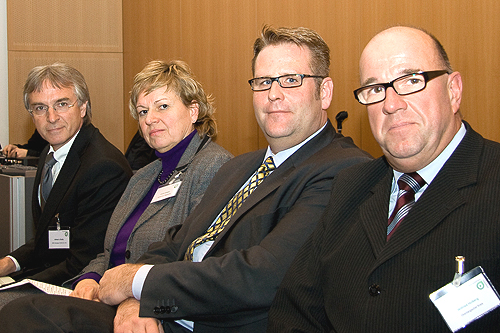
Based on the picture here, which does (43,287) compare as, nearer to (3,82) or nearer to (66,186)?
(66,186)

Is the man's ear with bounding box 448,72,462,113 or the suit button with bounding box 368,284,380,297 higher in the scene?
the man's ear with bounding box 448,72,462,113

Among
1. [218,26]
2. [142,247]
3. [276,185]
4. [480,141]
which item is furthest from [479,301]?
[218,26]

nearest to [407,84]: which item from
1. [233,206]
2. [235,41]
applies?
[233,206]

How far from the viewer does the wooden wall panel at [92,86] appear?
271 inches

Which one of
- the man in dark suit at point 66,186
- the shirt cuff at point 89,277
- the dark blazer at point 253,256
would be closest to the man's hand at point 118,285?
the dark blazer at point 253,256

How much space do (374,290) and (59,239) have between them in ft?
6.25

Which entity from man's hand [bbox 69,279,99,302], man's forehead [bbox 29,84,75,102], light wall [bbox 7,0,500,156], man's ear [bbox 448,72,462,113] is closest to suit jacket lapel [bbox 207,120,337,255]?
man's ear [bbox 448,72,462,113]

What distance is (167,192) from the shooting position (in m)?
2.38

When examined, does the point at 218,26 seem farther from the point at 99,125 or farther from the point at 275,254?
the point at 275,254

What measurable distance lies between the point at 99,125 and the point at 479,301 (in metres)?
6.79

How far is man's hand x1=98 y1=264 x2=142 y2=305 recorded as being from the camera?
176cm

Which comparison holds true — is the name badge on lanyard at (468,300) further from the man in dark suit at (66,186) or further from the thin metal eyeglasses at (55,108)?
the thin metal eyeglasses at (55,108)

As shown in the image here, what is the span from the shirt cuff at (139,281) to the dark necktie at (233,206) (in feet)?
0.75

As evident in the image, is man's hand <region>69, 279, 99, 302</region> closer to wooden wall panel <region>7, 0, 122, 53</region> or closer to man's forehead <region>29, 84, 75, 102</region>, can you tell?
man's forehead <region>29, 84, 75, 102</region>
